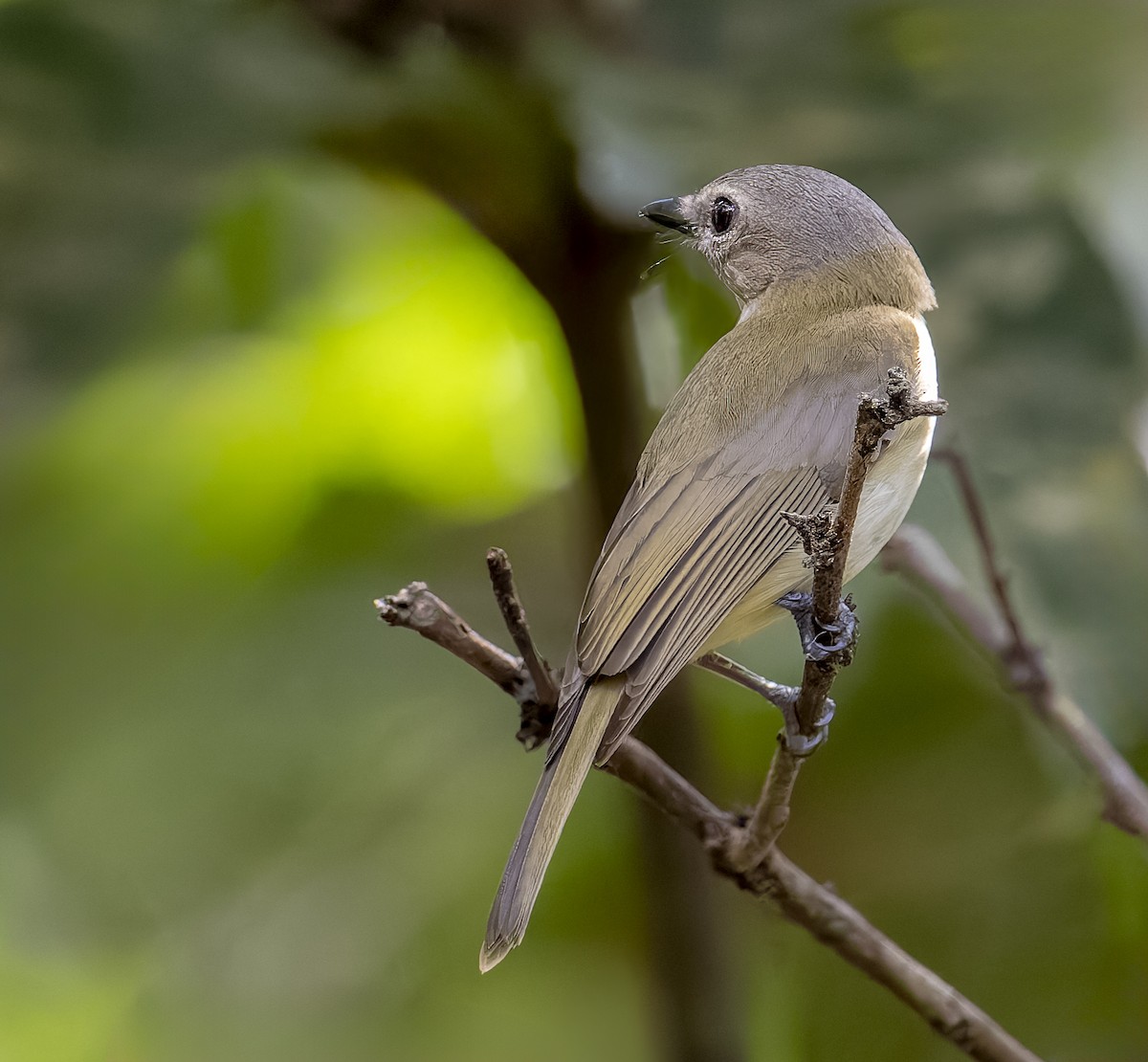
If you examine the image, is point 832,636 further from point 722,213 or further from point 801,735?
point 722,213

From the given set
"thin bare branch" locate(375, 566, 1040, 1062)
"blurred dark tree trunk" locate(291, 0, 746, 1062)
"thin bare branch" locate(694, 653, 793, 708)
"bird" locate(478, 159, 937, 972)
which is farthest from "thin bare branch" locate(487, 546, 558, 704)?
"blurred dark tree trunk" locate(291, 0, 746, 1062)

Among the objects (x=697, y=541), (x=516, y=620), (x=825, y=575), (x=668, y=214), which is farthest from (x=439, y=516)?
(x=825, y=575)

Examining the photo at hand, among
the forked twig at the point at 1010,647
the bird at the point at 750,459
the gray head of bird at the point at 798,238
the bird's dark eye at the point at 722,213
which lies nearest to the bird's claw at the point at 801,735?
the bird at the point at 750,459

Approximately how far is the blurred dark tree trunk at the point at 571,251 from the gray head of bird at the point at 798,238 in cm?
11

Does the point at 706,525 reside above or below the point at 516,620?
above

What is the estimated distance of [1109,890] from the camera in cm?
199

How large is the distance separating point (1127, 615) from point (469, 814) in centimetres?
107

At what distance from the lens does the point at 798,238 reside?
1925 millimetres

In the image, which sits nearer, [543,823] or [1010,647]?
[543,823]

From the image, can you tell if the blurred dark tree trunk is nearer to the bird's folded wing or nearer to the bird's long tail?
the bird's folded wing

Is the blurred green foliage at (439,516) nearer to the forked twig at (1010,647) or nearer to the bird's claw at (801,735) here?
the forked twig at (1010,647)

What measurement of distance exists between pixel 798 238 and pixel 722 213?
0.38ft

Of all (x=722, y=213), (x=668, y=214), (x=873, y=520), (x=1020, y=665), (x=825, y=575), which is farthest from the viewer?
(x=722, y=213)

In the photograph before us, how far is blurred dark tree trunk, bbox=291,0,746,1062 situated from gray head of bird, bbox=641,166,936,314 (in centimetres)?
11
